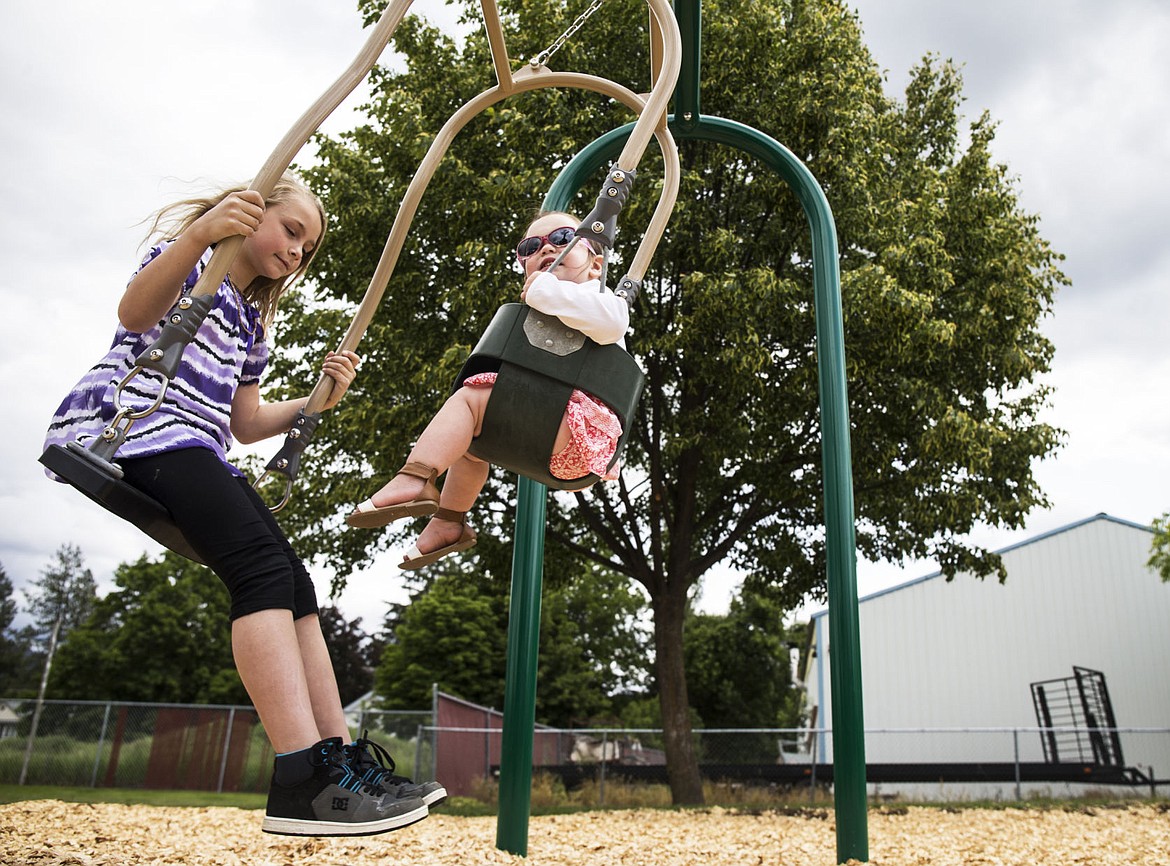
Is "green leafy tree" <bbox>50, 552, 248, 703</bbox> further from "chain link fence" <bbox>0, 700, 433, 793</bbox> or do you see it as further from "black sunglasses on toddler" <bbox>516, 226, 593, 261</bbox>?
"black sunglasses on toddler" <bbox>516, 226, 593, 261</bbox>

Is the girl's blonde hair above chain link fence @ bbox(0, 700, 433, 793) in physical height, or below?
above

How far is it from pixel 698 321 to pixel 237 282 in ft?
23.6

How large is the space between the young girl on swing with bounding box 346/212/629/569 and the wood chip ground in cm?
241

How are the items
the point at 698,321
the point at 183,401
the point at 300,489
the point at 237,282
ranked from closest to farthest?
the point at 183,401
the point at 237,282
the point at 698,321
the point at 300,489

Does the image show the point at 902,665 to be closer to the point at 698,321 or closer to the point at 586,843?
the point at 698,321

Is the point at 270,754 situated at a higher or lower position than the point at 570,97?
lower

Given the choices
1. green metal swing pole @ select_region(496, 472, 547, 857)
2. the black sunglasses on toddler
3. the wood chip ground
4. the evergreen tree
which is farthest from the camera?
the evergreen tree

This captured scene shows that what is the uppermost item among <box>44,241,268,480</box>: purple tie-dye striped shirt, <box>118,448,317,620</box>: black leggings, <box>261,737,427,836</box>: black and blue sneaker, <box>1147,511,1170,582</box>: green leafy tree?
<box>1147,511,1170,582</box>: green leafy tree

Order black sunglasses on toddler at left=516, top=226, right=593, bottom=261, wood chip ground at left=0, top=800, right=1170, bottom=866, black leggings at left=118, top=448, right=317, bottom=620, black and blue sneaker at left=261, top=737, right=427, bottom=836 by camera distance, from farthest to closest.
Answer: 1. wood chip ground at left=0, top=800, right=1170, bottom=866
2. black sunglasses on toddler at left=516, top=226, right=593, bottom=261
3. black leggings at left=118, top=448, right=317, bottom=620
4. black and blue sneaker at left=261, top=737, right=427, bottom=836

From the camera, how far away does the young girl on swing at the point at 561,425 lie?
2186 millimetres

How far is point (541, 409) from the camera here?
7.45ft

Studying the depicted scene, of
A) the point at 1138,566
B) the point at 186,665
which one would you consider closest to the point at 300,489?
the point at 1138,566

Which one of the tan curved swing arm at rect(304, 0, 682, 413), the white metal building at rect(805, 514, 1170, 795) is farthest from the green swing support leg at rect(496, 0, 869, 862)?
the white metal building at rect(805, 514, 1170, 795)

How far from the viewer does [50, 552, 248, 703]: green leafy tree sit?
31.9 meters
